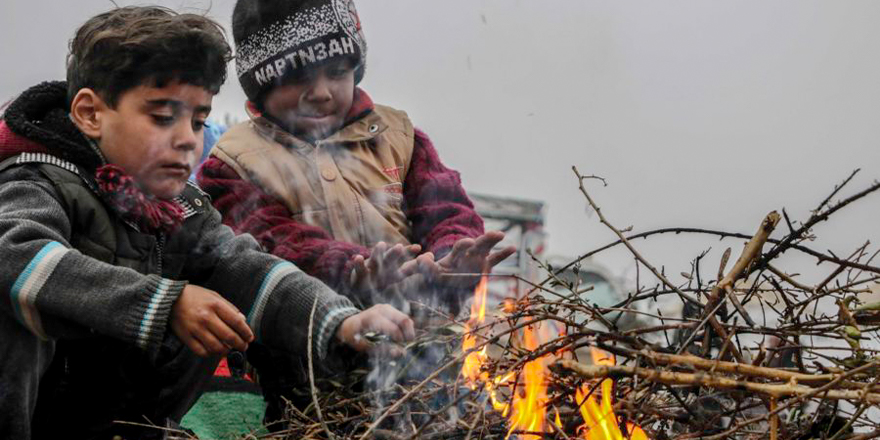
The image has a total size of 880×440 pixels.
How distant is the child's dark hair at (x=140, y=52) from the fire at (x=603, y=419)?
5.25ft

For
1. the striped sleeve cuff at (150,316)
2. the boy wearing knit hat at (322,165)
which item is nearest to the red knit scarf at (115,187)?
the striped sleeve cuff at (150,316)

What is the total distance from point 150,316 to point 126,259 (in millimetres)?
387

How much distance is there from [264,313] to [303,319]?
0.17 m

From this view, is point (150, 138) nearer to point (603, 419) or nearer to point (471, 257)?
point (471, 257)

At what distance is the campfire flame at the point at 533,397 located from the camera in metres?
2.12

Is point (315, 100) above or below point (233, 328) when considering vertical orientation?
above

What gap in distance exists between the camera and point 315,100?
11.6ft

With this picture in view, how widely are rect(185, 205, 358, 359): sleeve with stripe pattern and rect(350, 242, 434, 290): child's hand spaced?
0.51ft

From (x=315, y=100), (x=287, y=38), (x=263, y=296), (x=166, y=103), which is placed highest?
(x=287, y=38)

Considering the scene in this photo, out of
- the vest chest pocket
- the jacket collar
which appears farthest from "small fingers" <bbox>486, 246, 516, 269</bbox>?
the jacket collar

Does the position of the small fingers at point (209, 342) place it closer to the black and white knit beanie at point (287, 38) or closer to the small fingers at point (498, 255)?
the small fingers at point (498, 255)

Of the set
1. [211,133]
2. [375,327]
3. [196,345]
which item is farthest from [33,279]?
[211,133]

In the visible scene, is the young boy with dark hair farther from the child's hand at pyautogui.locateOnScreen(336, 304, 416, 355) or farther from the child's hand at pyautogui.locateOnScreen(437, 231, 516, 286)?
the child's hand at pyautogui.locateOnScreen(437, 231, 516, 286)

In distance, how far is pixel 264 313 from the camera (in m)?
3.00
